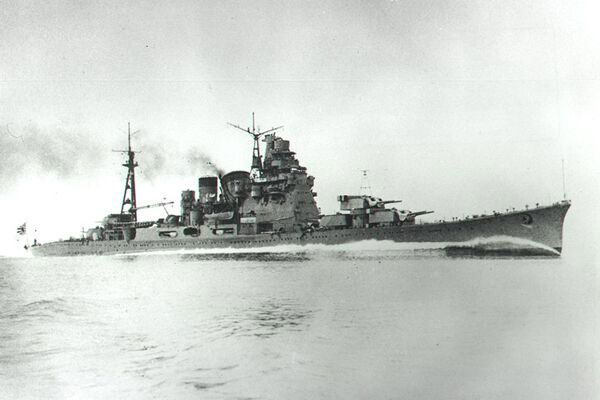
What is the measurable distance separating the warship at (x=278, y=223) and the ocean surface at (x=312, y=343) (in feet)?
39.6

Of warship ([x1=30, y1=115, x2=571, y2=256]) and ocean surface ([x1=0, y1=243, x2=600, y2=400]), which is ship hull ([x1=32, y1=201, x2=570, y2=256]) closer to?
warship ([x1=30, y1=115, x2=571, y2=256])

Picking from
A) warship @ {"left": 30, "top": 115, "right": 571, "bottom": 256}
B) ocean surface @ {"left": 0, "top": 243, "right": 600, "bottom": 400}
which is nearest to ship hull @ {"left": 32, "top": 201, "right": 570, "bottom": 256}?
warship @ {"left": 30, "top": 115, "right": 571, "bottom": 256}

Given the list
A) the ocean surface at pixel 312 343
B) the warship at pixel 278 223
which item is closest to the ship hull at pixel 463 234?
the warship at pixel 278 223

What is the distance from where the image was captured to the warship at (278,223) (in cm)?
2706

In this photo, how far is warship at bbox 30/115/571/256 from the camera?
27.1m

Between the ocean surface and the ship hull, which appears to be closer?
the ocean surface

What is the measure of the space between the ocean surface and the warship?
12084 mm

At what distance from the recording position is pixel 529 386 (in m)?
6.60

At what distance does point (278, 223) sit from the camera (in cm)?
3791

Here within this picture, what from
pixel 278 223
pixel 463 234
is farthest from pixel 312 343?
pixel 278 223

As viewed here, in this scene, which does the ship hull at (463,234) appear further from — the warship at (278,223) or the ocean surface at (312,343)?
the ocean surface at (312,343)

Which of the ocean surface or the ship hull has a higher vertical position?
the ship hull

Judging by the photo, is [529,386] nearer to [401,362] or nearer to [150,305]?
[401,362]

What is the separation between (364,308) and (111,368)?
19.7 feet
